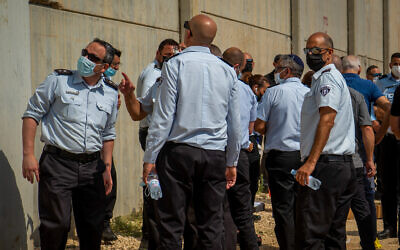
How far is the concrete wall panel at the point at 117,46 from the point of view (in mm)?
6168

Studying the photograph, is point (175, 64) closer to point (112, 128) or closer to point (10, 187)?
point (112, 128)

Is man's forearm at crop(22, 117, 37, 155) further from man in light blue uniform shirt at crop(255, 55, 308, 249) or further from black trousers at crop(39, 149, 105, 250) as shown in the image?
man in light blue uniform shirt at crop(255, 55, 308, 249)

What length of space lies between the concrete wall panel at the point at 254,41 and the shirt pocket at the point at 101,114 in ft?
14.8

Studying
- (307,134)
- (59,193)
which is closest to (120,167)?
(59,193)

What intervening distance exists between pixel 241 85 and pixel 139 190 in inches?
98.0

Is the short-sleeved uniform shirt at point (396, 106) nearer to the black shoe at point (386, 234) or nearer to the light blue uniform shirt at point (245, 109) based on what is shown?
the light blue uniform shirt at point (245, 109)

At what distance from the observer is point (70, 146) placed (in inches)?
183

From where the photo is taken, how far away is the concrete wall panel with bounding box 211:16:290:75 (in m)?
9.50

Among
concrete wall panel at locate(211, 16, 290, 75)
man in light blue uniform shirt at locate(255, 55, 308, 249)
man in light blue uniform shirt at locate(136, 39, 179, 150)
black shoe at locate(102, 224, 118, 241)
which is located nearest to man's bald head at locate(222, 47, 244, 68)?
man in light blue uniform shirt at locate(255, 55, 308, 249)

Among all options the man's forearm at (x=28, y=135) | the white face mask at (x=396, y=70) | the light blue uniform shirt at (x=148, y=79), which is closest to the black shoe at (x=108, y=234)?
the light blue uniform shirt at (x=148, y=79)

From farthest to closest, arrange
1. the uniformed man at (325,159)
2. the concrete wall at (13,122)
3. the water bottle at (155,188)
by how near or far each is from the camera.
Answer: the concrete wall at (13,122)
the uniformed man at (325,159)
the water bottle at (155,188)

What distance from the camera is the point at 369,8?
16.4 meters

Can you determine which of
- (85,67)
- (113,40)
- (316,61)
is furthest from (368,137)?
(113,40)

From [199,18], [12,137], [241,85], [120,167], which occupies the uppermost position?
[199,18]
